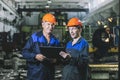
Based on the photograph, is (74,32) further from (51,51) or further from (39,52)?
(39,52)

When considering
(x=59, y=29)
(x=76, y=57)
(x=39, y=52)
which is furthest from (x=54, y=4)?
(x=76, y=57)

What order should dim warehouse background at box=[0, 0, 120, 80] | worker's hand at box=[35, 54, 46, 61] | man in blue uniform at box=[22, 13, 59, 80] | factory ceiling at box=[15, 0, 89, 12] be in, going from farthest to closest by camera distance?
1. factory ceiling at box=[15, 0, 89, 12]
2. dim warehouse background at box=[0, 0, 120, 80]
3. man in blue uniform at box=[22, 13, 59, 80]
4. worker's hand at box=[35, 54, 46, 61]

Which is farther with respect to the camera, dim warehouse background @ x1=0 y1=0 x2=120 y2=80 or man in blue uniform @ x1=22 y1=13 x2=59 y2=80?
dim warehouse background @ x1=0 y1=0 x2=120 y2=80

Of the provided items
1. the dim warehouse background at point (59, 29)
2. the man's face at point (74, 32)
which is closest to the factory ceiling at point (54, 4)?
the dim warehouse background at point (59, 29)

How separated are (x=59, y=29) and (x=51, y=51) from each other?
775 inches

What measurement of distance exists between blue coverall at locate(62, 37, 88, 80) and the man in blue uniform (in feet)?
0.87

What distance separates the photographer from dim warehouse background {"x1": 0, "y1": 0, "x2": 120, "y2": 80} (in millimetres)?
7578

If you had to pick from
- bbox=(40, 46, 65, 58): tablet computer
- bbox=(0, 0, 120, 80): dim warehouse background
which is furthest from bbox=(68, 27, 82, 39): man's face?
bbox=(0, 0, 120, 80): dim warehouse background

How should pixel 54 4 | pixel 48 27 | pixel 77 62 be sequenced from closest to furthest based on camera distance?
pixel 77 62, pixel 48 27, pixel 54 4

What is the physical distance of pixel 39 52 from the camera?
14.0 ft

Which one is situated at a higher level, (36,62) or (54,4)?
(54,4)

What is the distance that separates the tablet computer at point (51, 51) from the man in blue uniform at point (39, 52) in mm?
66

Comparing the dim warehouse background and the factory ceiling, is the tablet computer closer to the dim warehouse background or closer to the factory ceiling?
the dim warehouse background

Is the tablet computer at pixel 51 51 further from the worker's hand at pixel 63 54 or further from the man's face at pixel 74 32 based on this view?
the man's face at pixel 74 32
